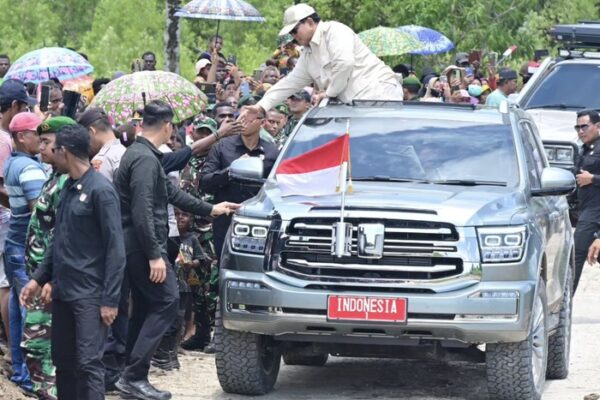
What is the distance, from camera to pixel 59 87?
53.2 ft

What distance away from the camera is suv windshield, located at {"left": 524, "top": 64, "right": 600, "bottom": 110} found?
64.1 feet

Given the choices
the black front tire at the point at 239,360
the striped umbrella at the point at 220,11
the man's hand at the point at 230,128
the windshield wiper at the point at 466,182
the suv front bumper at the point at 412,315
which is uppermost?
the windshield wiper at the point at 466,182

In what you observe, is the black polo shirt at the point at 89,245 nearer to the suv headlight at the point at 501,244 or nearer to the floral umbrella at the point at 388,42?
the suv headlight at the point at 501,244

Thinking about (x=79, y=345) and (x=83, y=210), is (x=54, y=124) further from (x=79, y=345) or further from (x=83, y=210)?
(x=79, y=345)

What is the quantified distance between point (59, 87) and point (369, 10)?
1616cm

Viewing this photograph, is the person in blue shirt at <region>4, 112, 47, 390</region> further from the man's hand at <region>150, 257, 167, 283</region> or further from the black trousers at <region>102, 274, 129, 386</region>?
the man's hand at <region>150, 257, 167, 283</region>

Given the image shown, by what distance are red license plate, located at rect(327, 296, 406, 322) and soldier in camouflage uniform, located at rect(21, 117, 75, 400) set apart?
1.77 metres

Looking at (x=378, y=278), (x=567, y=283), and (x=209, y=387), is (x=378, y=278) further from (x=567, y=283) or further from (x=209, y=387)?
(x=567, y=283)

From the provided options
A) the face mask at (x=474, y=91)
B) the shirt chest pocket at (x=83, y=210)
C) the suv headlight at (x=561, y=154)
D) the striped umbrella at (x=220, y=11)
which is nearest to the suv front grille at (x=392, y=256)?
the shirt chest pocket at (x=83, y=210)

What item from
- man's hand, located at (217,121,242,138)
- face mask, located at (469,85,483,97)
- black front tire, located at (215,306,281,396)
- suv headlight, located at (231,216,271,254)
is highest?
man's hand, located at (217,121,242,138)

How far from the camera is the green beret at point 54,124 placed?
29.2 ft

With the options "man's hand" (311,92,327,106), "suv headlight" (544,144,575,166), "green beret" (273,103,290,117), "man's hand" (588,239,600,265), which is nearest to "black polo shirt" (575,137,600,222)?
"man's hand" (588,239,600,265)

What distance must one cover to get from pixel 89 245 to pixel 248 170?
7.58 ft

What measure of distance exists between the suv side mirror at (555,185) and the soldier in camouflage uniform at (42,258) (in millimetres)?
3355
